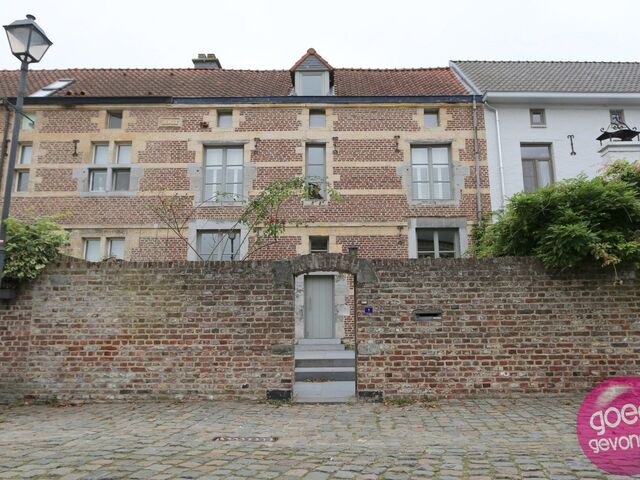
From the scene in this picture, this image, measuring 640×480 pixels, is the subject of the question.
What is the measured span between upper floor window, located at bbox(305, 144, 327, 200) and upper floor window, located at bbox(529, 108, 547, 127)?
6.30 meters

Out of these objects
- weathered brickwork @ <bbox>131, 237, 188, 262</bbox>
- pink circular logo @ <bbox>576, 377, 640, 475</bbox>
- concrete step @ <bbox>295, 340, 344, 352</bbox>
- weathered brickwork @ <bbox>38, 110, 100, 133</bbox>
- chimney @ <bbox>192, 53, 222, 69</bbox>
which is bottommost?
pink circular logo @ <bbox>576, 377, 640, 475</bbox>

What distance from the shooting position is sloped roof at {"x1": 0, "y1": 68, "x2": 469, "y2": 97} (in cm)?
1444

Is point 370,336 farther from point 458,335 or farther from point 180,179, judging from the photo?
point 180,179

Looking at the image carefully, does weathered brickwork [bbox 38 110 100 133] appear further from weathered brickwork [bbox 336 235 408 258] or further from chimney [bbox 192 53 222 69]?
weathered brickwork [bbox 336 235 408 258]

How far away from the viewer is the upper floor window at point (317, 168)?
13203 millimetres

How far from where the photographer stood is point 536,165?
44.8 ft

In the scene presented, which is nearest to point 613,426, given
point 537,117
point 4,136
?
point 537,117

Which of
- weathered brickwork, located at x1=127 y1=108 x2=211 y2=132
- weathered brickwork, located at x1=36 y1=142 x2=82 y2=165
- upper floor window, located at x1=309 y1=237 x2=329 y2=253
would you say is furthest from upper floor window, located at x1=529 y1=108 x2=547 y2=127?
weathered brickwork, located at x1=36 y1=142 x2=82 y2=165

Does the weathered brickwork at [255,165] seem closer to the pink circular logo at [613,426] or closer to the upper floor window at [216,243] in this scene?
the upper floor window at [216,243]

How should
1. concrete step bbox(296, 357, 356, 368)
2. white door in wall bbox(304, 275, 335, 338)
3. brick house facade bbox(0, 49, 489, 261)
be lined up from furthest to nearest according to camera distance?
brick house facade bbox(0, 49, 489, 261) < white door in wall bbox(304, 275, 335, 338) < concrete step bbox(296, 357, 356, 368)

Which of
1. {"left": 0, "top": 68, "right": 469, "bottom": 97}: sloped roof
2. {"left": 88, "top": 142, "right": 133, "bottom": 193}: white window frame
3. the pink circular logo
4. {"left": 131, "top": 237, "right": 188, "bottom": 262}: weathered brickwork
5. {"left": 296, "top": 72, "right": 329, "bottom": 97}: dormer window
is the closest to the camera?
the pink circular logo

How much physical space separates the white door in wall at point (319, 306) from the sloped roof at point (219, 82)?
18.7ft

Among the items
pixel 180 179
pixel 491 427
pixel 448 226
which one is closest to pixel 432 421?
pixel 491 427

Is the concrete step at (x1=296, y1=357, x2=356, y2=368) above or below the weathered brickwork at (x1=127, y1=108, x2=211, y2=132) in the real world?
below
